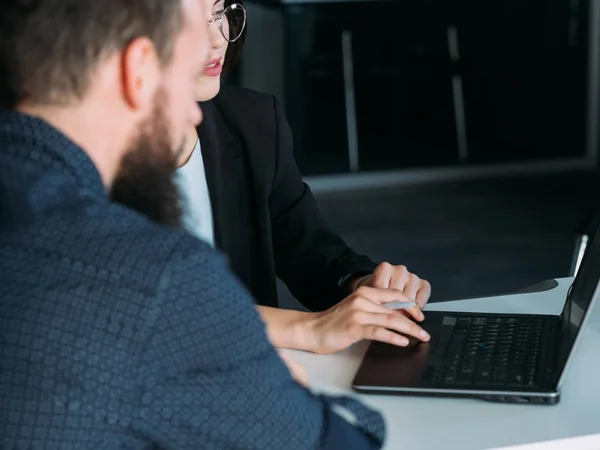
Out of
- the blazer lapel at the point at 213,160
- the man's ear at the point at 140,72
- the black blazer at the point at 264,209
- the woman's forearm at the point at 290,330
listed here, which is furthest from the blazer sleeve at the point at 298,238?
the man's ear at the point at 140,72

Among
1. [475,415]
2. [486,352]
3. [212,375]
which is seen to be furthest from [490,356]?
[212,375]

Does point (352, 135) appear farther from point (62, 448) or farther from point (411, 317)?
point (62, 448)

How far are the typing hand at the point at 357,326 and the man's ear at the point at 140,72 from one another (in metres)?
0.58

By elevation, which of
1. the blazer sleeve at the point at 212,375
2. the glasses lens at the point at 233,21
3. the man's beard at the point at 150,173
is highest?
the man's beard at the point at 150,173

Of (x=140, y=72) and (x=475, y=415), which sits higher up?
(x=140, y=72)

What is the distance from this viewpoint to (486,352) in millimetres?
1302

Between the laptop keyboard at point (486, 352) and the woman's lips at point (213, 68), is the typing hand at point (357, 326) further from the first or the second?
the woman's lips at point (213, 68)

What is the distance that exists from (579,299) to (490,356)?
162 millimetres

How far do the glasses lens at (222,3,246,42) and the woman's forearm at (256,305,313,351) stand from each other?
0.62 meters

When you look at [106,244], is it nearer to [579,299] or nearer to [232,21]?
[579,299]

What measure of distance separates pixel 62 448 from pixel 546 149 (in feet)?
20.3

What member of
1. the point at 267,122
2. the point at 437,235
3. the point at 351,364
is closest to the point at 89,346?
the point at 351,364

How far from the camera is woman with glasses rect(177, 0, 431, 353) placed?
1.75m

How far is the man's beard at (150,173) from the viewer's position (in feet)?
2.93
